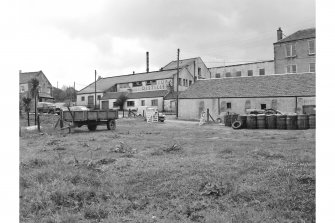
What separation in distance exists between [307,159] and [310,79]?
23.2 m

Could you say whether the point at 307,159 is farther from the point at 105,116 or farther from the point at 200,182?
the point at 105,116

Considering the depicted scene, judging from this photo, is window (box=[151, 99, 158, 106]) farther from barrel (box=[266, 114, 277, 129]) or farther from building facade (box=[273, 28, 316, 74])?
barrel (box=[266, 114, 277, 129])

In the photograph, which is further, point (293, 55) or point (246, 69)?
point (246, 69)

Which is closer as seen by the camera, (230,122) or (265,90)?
(230,122)

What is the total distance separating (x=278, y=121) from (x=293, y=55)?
21.9 meters

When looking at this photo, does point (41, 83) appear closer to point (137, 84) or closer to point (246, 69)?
point (137, 84)

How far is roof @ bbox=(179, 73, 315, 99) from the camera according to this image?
27.4 meters

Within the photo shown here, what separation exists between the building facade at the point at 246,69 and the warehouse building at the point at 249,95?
50.7 ft

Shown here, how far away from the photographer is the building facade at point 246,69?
46.1 metres

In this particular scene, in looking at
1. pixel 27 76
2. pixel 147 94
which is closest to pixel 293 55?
pixel 147 94

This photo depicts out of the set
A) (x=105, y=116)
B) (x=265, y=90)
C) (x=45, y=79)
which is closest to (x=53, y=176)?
(x=105, y=116)

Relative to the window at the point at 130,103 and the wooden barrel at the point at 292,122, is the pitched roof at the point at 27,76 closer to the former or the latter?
the window at the point at 130,103

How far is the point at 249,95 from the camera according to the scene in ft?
96.3

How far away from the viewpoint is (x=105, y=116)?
19.4m
